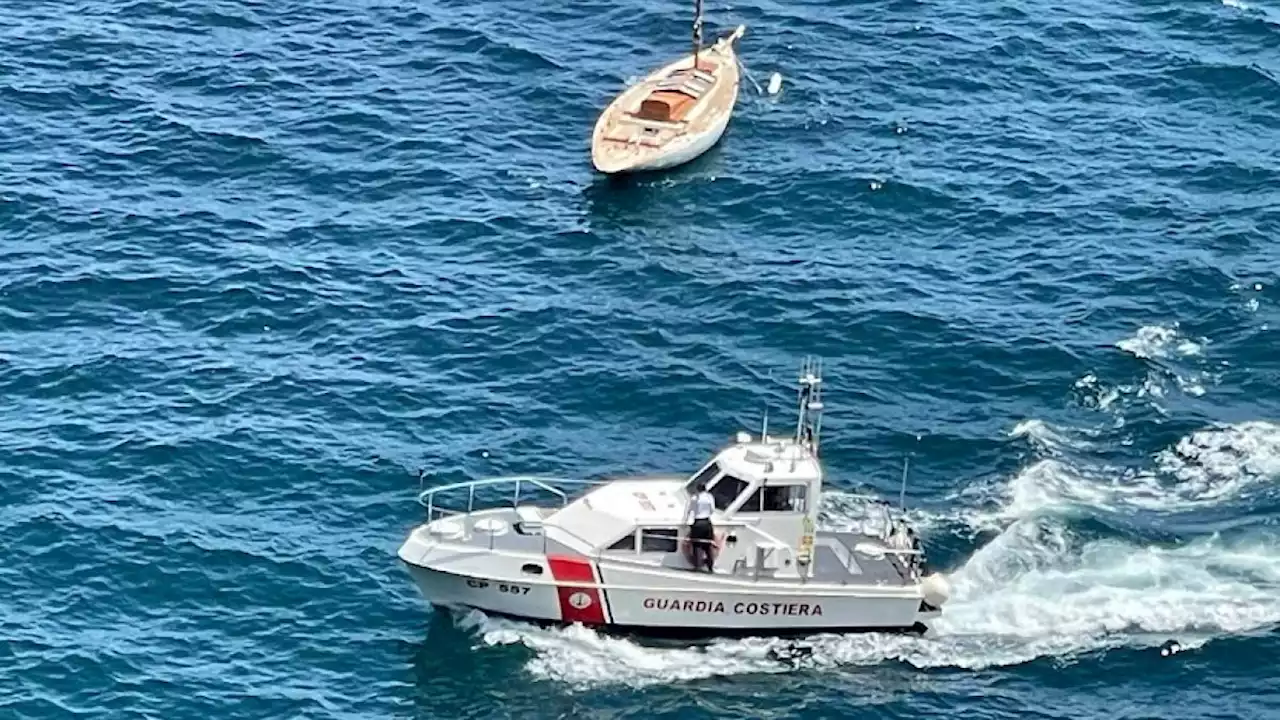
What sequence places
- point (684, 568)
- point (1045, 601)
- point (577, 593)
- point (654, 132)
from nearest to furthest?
1. point (577, 593)
2. point (684, 568)
3. point (1045, 601)
4. point (654, 132)

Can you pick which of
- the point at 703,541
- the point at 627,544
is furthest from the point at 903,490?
the point at 627,544

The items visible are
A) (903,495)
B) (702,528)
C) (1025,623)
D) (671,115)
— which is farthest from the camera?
(671,115)

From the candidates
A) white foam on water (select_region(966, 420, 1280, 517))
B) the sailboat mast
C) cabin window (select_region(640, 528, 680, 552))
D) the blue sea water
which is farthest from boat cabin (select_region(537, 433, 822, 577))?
the sailboat mast

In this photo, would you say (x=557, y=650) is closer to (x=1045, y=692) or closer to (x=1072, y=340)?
(x=1045, y=692)

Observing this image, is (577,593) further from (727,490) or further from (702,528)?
(727,490)

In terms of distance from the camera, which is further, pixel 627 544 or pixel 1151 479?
pixel 1151 479

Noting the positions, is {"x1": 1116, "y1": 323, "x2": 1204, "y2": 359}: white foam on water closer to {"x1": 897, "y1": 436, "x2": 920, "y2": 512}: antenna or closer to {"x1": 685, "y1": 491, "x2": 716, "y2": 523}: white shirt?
{"x1": 897, "y1": 436, "x2": 920, "y2": 512}: antenna

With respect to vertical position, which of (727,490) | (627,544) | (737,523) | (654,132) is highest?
(654,132)

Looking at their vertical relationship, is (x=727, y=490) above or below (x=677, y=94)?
below
